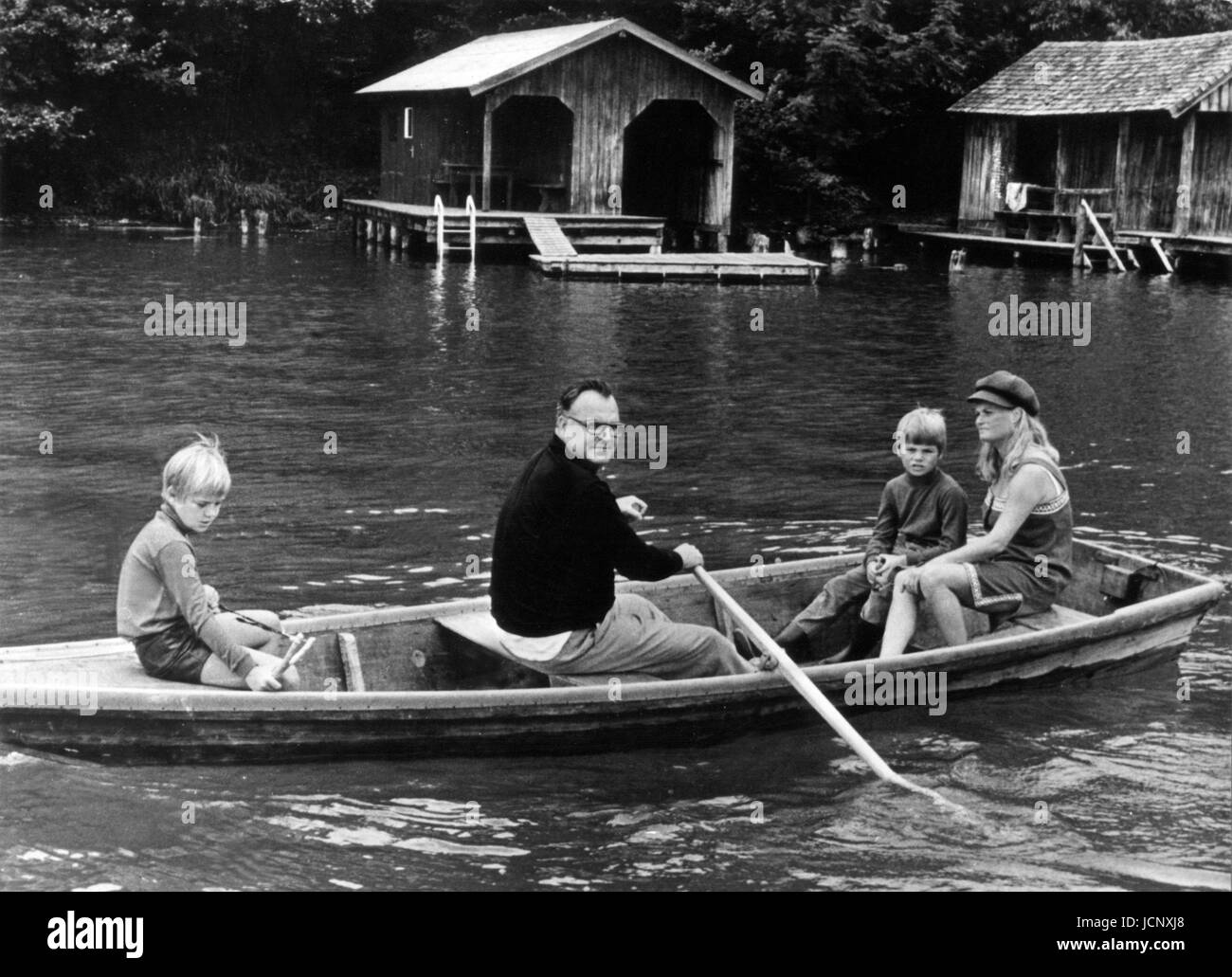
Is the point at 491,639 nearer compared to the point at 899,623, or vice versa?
the point at 491,639

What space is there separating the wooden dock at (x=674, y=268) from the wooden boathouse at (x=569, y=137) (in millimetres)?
2737

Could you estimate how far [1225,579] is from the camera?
37.4 ft

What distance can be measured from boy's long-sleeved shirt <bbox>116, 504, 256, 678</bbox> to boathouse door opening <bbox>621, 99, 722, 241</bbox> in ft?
96.7

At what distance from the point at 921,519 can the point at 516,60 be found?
2573 cm

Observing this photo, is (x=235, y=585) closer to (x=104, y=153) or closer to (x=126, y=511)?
(x=126, y=511)

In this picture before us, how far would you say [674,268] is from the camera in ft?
96.1

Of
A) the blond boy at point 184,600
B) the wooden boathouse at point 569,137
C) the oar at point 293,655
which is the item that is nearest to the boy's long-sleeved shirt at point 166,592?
the blond boy at point 184,600

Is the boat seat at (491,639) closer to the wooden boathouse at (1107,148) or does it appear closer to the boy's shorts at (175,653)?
the boy's shorts at (175,653)

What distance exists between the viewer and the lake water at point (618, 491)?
284 inches

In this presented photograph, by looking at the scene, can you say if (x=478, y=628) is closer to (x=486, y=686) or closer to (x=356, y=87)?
(x=486, y=686)

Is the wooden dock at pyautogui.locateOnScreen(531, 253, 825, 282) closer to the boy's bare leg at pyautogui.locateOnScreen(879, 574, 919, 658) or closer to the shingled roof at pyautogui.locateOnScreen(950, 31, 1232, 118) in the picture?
the shingled roof at pyautogui.locateOnScreen(950, 31, 1232, 118)

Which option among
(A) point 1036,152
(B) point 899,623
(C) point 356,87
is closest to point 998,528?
(B) point 899,623

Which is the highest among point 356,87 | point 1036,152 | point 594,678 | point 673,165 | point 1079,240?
point 356,87

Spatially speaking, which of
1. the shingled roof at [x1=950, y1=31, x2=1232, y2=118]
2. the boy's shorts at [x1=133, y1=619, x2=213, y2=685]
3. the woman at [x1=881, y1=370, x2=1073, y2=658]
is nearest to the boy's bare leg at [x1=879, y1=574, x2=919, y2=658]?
the woman at [x1=881, y1=370, x2=1073, y2=658]
